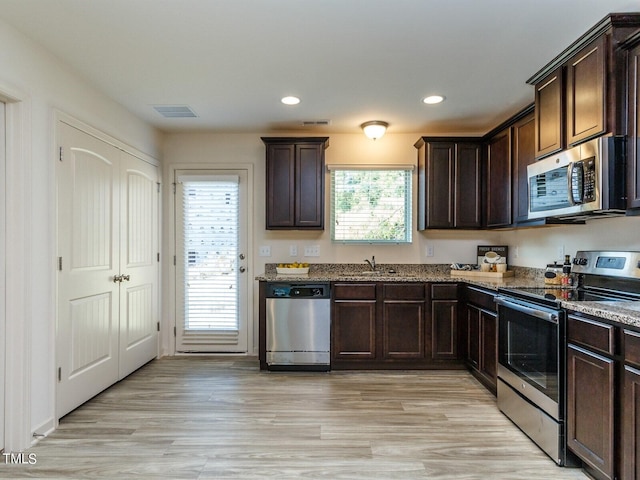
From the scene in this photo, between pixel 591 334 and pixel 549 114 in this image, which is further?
pixel 549 114

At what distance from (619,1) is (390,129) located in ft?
7.72

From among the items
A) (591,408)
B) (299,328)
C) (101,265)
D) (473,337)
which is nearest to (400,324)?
(473,337)

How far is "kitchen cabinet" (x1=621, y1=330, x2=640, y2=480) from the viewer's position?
1.66 m

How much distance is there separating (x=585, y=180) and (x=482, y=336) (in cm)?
159

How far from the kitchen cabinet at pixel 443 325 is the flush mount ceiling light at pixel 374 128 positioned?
161 centimetres

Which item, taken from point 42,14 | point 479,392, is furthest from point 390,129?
point 42,14

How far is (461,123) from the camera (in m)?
3.98

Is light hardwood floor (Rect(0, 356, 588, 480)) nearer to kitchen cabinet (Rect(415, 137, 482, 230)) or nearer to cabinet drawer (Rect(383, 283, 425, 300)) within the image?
cabinet drawer (Rect(383, 283, 425, 300))

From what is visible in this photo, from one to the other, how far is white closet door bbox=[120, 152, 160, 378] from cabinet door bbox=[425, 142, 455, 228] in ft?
9.40

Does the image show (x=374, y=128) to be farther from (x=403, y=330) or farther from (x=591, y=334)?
(x=591, y=334)

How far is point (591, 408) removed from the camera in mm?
1933

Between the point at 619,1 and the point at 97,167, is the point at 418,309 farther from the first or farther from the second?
the point at 97,167

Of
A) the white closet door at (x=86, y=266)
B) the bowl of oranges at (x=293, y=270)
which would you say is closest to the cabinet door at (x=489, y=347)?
the bowl of oranges at (x=293, y=270)

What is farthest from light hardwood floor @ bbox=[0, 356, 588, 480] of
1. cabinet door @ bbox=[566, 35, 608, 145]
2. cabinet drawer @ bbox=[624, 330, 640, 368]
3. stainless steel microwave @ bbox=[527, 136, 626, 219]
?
cabinet door @ bbox=[566, 35, 608, 145]
